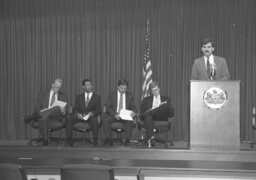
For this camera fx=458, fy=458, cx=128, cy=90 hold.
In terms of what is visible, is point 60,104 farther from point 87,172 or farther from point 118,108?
point 87,172

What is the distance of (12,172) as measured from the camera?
10.8ft

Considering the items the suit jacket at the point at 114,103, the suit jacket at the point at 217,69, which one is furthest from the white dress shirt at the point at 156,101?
the suit jacket at the point at 217,69

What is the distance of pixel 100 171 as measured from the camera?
3217 millimetres

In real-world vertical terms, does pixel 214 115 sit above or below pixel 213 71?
below

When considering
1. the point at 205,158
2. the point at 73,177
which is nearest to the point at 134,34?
the point at 205,158

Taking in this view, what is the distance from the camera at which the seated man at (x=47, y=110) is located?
7656mm

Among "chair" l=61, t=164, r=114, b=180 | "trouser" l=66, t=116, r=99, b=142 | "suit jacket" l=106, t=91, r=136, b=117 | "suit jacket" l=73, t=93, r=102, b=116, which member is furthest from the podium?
"chair" l=61, t=164, r=114, b=180

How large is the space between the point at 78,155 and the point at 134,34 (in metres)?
3.22

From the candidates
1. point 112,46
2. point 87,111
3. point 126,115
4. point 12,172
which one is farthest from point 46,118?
point 12,172

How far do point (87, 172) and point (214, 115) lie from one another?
11.0 feet

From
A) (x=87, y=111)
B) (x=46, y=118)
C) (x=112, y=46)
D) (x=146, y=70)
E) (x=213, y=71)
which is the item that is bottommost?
(x=46, y=118)

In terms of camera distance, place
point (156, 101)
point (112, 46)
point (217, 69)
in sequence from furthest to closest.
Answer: point (112, 46) → point (156, 101) → point (217, 69)

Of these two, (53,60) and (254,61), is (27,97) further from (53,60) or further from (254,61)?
(254,61)

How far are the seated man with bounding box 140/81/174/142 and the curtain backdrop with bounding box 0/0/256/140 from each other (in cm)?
118
